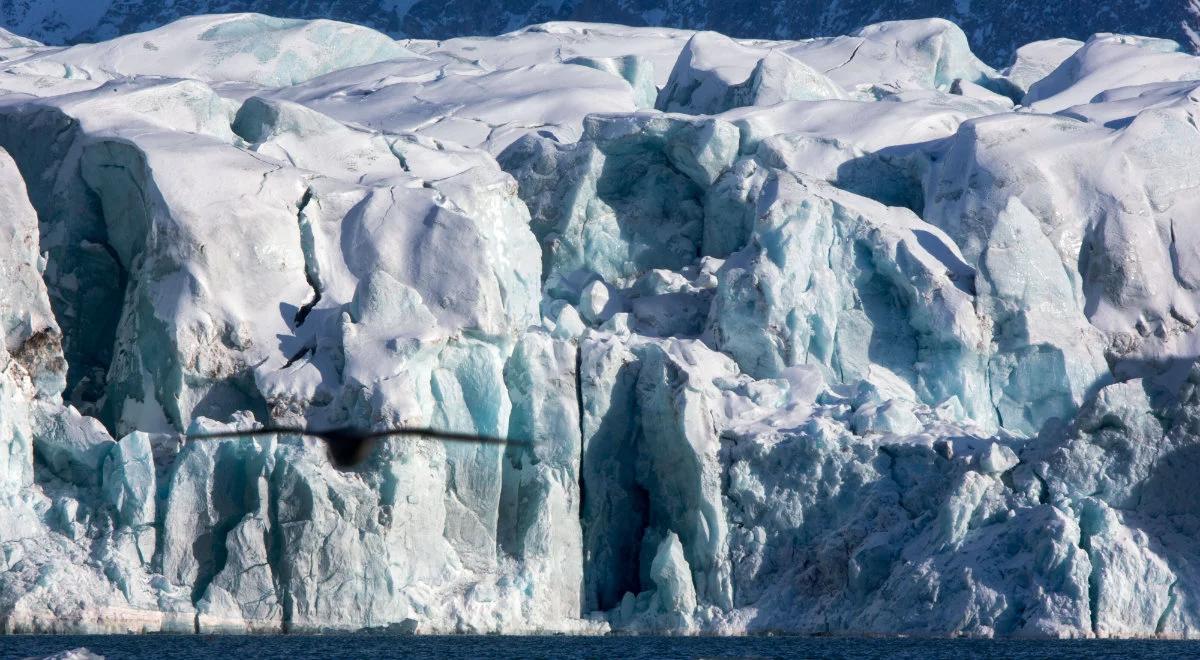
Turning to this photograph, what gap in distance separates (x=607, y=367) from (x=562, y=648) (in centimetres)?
588

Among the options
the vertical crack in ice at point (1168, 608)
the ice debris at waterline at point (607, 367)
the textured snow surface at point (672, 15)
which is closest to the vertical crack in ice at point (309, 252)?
the ice debris at waterline at point (607, 367)

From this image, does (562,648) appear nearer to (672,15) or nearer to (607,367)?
(607,367)

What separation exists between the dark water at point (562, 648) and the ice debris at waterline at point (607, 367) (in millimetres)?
403

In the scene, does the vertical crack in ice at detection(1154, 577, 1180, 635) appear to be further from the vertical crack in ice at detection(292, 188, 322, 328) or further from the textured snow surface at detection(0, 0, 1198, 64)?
the textured snow surface at detection(0, 0, 1198, 64)

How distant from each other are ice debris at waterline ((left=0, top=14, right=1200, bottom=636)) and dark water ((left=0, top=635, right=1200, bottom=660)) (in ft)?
1.32

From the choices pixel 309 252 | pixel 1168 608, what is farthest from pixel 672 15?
pixel 1168 608

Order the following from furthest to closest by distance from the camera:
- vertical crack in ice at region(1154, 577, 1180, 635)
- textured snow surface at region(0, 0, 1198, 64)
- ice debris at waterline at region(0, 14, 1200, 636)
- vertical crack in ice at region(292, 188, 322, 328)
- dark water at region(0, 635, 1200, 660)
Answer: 1. textured snow surface at region(0, 0, 1198, 64)
2. vertical crack in ice at region(292, 188, 322, 328)
3. ice debris at waterline at region(0, 14, 1200, 636)
4. vertical crack in ice at region(1154, 577, 1180, 635)
5. dark water at region(0, 635, 1200, 660)

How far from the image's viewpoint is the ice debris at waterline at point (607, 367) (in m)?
34.3

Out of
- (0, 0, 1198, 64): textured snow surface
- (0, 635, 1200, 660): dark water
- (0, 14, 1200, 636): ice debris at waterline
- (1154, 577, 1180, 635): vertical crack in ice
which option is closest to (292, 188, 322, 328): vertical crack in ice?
(0, 14, 1200, 636): ice debris at waterline

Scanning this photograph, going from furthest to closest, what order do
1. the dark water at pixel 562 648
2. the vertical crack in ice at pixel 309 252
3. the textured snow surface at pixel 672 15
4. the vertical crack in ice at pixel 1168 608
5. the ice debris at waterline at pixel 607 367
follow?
the textured snow surface at pixel 672 15 < the vertical crack in ice at pixel 309 252 < the ice debris at waterline at pixel 607 367 < the vertical crack in ice at pixel 1168 608 < the dark water at pixel 562 648

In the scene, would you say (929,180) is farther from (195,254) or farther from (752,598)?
(195,254)

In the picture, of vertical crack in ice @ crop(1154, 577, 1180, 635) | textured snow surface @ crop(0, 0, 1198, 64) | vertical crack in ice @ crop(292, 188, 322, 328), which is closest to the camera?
vertical crack in ice @ crop(1154, 577, 1180, 635)

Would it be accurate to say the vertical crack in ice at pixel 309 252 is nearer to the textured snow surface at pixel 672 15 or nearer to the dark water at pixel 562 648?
the dark water at pixel 562 648

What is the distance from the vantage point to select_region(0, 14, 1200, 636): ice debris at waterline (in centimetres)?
3428
